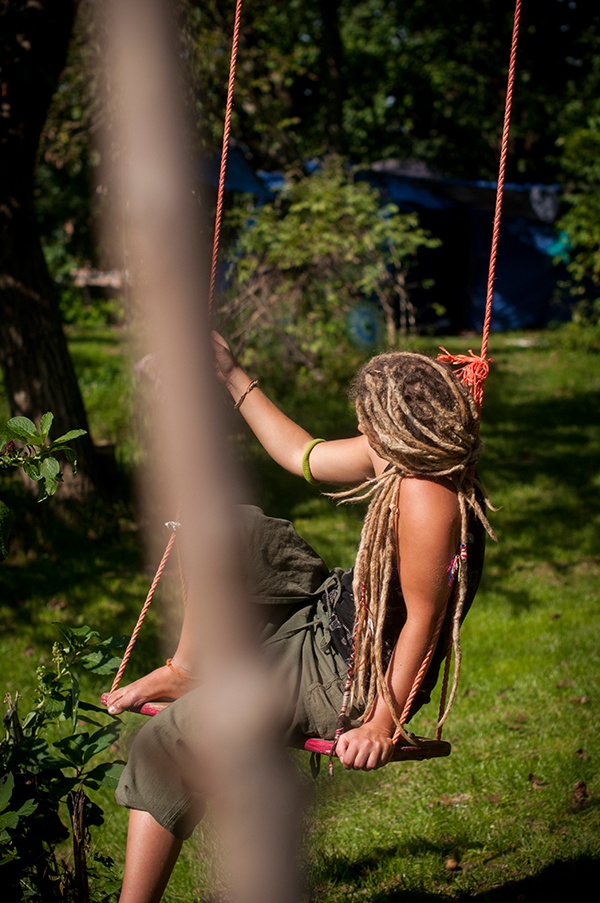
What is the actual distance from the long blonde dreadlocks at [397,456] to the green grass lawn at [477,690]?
101 centimetres

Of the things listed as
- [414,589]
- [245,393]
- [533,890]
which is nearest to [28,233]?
[245,393]

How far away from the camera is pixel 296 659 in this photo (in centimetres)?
219

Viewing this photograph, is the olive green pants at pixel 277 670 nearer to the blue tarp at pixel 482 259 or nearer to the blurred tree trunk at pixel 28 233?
the blurred tree trunk at pixel 28 233

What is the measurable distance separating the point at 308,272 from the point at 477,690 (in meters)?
5.22

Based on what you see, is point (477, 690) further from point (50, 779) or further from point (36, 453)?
point (36, 453)

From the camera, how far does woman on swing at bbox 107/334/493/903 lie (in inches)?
78.5

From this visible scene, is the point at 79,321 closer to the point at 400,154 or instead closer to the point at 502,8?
the point at 400,154

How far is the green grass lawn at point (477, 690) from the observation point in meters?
2.77

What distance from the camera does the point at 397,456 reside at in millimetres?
2029

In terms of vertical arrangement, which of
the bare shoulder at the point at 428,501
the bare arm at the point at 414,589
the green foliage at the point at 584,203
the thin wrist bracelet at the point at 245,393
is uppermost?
the green foliage at the point at 584,203

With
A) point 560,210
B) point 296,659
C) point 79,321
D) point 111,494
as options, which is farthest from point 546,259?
point 296,659

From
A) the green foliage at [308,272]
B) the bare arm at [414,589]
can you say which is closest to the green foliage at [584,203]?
the green foliage at [308,272]

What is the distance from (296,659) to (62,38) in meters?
4.15

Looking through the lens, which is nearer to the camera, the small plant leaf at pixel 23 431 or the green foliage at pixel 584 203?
the small plant leaf at pixel 23 431
